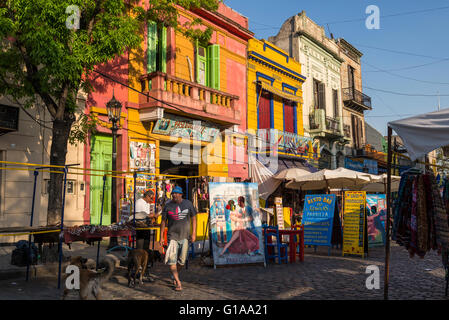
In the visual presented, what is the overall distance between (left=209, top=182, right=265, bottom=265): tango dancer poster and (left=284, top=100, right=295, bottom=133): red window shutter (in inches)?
527

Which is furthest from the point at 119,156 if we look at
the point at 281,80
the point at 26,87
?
the point at 281,80

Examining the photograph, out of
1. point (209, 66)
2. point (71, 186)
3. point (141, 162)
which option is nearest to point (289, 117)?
point (209, 66)

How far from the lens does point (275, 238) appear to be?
10.4 metres

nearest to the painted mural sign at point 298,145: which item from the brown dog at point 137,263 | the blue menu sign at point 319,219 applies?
the blue menu sign at point 319,219

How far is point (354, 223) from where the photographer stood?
37.5 ft

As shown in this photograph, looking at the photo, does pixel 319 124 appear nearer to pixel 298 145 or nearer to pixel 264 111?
pixel 298 145

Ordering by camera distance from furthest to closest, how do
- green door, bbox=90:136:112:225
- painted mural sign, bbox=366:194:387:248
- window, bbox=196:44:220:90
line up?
1. window, bbox=196:44:220:90
2. painted mural sign, bbox=366:194:387:248
3. green door, bbox=90:136:112:225

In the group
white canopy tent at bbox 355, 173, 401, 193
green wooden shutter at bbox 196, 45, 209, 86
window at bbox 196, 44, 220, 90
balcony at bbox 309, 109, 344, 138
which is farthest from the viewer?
balcony at bbox 309, 109, 344, 138

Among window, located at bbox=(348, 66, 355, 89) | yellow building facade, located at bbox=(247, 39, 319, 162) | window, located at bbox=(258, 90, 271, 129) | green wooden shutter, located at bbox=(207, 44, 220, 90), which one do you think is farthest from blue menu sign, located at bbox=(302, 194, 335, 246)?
window, located at bbox=(348, 66, 355, 89)

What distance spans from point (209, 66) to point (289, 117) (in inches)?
291

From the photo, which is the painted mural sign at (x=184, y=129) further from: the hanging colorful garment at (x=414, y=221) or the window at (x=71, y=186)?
the hanging colorful garment at (x=414, y=221)

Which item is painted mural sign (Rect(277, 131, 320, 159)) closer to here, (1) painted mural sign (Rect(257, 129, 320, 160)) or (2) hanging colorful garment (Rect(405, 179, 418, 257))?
(1) painted mural sign (Rect(257, 129, 320, 160))

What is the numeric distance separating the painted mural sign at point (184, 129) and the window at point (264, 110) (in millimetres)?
4178

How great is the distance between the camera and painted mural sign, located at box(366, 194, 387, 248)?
1301 centimetres
